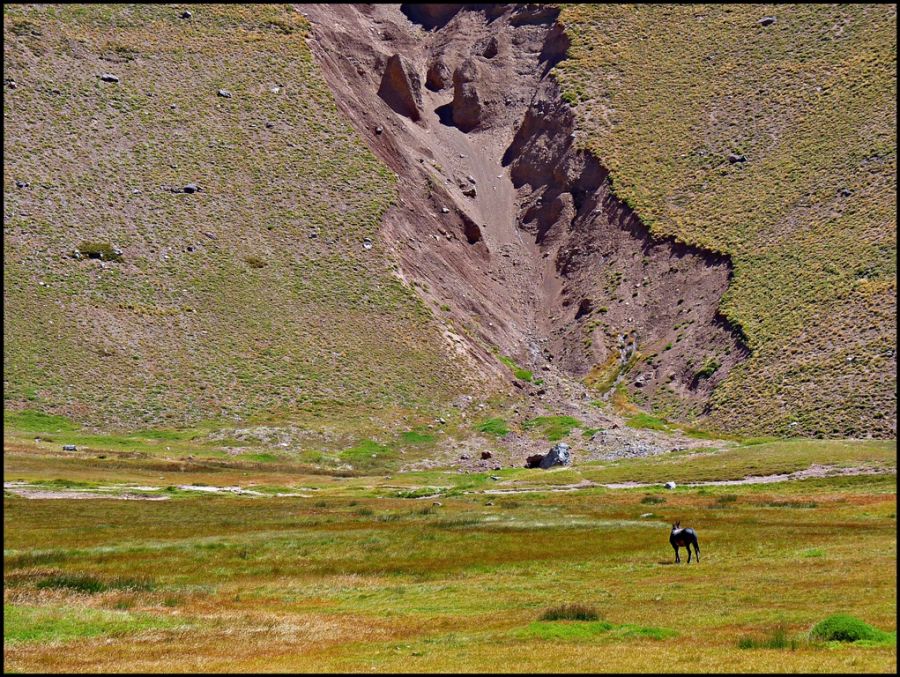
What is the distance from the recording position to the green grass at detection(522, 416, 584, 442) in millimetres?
97669

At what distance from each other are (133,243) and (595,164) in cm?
6782

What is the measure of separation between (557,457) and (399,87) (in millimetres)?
80306

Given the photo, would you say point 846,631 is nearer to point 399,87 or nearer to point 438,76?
point 399,87

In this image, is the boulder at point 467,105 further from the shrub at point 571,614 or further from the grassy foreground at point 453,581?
the shrub at point 571,614

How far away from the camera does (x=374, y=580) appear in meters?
35.8

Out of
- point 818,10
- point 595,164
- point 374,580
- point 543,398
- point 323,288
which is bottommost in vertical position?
point 374,580

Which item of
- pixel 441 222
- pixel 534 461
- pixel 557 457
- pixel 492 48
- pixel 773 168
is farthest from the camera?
pixel 492 48

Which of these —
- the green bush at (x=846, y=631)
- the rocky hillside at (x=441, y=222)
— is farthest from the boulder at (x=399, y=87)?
the green bush at (x=846, y=631)

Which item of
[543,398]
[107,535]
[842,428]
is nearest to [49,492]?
[107,535]

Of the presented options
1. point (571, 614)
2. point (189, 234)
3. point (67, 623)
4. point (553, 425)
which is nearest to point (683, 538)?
point (571, 614)

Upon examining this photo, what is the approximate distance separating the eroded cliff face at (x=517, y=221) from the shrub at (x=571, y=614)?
78.2 m

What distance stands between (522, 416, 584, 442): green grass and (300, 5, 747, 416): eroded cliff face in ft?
28.2

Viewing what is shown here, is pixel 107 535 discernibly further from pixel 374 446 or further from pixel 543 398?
pixel 543 398

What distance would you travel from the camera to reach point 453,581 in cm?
3456
